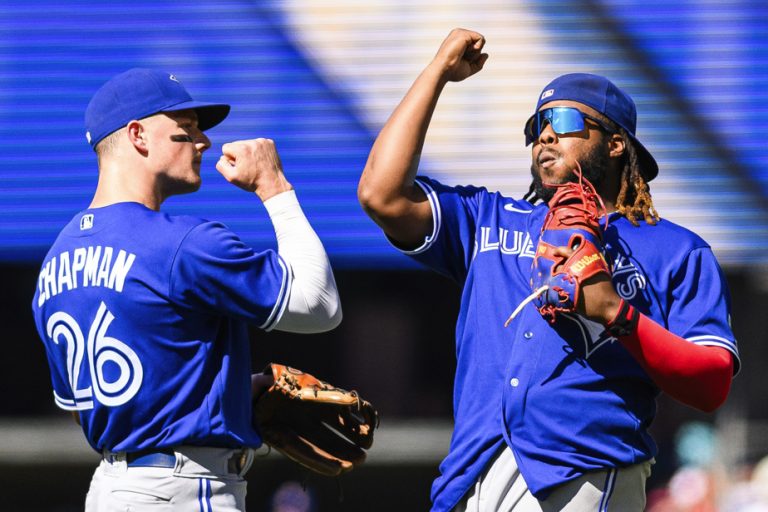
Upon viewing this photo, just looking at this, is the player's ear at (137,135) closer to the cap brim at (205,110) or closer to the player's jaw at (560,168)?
the cap brim at (205,110)

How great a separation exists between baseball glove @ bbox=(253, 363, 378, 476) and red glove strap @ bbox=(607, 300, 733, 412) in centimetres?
83

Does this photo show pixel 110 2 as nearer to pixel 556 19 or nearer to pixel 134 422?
pixel 556 19

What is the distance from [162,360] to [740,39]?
187 inches

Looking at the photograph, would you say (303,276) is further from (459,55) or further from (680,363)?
(680,363)

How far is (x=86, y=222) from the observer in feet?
10.0

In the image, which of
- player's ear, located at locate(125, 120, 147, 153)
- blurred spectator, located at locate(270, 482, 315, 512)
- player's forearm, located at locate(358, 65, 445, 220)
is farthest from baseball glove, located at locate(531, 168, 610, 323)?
blurred spectator, located at locate(270, 482, 315, 512)

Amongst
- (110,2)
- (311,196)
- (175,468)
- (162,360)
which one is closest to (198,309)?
(162,360)

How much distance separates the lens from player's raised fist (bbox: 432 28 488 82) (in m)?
2.99

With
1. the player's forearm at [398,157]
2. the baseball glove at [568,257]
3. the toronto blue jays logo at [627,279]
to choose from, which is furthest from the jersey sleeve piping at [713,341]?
the player's forearm at [398,157]

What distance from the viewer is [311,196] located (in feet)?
21.6

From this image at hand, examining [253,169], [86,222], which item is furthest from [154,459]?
[253,169]

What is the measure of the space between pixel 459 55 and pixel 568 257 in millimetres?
649

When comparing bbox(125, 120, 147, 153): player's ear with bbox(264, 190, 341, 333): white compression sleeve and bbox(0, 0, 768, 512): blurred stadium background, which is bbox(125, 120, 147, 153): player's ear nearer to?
bbox(264, 190, 341, 333): white compression sleeve

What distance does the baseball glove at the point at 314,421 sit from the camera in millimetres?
3150
